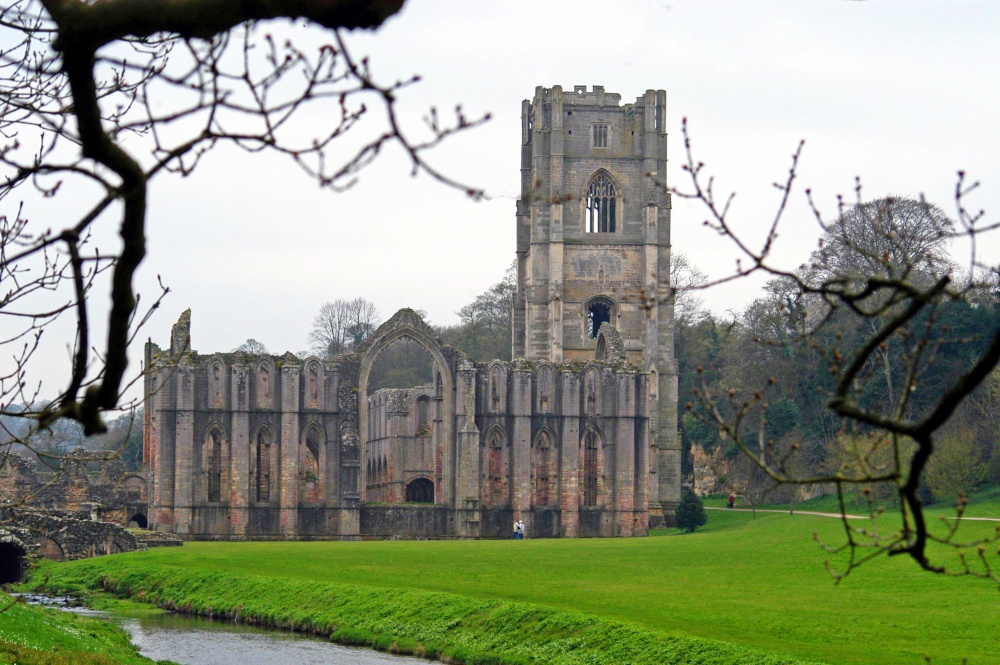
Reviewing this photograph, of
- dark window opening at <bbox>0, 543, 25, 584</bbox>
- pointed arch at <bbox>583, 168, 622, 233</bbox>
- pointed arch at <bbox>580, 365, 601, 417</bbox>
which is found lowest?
dark window opening at <bbox>0, 543, 25, 584</bbox>

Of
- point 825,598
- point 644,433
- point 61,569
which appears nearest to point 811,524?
point 644,433

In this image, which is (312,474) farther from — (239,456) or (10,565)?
(10,565)

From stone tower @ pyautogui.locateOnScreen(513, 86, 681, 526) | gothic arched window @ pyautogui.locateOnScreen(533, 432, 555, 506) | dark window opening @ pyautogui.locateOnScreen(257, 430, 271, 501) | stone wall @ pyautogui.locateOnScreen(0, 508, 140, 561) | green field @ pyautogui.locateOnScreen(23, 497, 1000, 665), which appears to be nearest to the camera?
green field @ pyautogui.locateOnScreen(23, 497, 1000, 665)

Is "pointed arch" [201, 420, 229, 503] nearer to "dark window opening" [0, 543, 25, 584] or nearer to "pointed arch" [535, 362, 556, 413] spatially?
"dark window opening" [0, 543, 25, 584]

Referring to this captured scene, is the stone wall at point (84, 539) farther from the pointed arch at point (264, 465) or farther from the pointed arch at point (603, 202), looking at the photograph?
the pointed arch at point (603, 202)

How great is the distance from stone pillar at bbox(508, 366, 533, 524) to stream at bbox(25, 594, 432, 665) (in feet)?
74.8

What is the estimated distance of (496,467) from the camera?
58094 mm

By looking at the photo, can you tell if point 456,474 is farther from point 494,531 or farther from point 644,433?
point 644,433

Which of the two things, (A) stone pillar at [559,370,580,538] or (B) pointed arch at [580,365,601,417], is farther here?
(B) pointed arch at [580,365,601,417]

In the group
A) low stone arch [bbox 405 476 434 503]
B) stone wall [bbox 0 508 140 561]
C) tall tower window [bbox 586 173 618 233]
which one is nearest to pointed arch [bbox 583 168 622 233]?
tall tower window [bbox 586 173 618 233]

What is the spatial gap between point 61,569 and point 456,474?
16989 mm

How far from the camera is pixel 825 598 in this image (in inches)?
1158

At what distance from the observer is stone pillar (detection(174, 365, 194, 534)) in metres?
54.5

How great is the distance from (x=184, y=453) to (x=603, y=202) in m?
26.8
